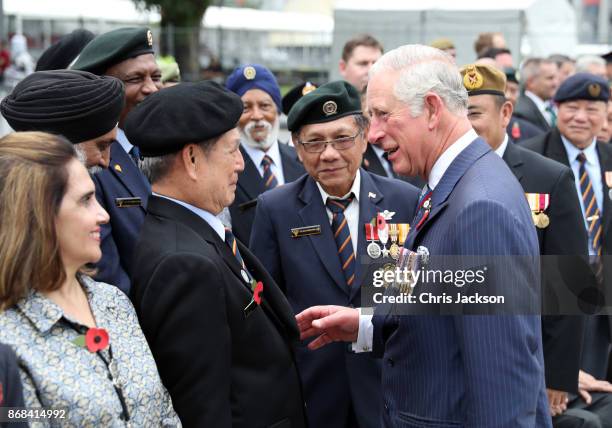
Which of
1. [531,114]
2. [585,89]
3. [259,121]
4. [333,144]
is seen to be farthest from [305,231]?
[531,114]

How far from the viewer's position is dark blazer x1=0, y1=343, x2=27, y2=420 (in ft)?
6.91

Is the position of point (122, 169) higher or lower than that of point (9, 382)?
higher

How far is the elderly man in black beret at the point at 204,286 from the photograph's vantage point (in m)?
2.64

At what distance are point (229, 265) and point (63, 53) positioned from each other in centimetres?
210

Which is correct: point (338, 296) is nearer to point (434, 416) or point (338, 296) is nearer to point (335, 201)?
point (335, 201)

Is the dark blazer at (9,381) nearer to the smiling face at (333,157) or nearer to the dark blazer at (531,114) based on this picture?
the smiling face at (333,157)

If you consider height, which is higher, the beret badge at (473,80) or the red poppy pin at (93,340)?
the beret badge at (473,80)

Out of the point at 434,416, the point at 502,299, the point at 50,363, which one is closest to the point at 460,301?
the point at 502,299

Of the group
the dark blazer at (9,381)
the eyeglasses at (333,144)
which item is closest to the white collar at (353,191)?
the eyeglasses at (333,144)

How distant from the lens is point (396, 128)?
296cm

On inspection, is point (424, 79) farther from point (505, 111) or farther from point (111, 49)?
point (505, 111)

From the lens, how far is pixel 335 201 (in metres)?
4.15

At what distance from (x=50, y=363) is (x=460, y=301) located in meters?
1.28

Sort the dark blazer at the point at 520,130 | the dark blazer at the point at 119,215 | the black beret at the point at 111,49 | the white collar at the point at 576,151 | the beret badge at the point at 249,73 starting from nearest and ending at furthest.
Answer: the dark blazer at the point at 119,215, the black beret at the point at 111,49, the beret badge at the point at 249,73, the white collar at the point at 576,151, the dark blazer at the point at 520,130
